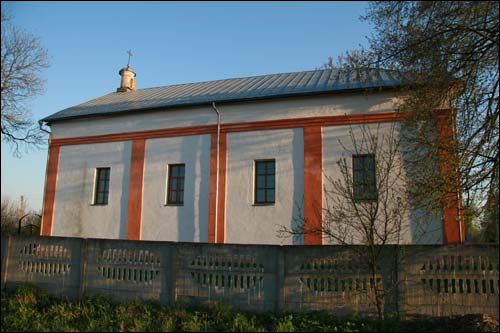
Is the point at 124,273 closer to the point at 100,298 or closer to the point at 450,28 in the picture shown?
the point at 100,298

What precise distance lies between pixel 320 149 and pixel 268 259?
273 inches

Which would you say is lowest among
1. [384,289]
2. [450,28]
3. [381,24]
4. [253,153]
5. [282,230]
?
[384,289]

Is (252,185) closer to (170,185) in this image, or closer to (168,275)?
(170,185)

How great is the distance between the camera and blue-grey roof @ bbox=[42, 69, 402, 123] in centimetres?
1397

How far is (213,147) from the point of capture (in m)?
15.0

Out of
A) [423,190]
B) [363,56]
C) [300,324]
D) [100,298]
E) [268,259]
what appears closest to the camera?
[300,324]

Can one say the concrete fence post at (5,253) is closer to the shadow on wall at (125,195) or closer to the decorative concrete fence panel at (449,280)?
the shadow on wall at (125,195)

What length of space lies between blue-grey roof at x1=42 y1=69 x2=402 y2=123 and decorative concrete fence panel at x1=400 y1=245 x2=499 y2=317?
7.15 m

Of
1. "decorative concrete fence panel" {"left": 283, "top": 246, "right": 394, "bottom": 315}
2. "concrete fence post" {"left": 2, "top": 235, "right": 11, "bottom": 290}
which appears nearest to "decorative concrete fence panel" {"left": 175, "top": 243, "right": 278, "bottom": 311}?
"decorative concrete fence panel" {"left": 283, "top": 246, "right": 394, "bottom": 315}

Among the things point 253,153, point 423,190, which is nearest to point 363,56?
point 423,190

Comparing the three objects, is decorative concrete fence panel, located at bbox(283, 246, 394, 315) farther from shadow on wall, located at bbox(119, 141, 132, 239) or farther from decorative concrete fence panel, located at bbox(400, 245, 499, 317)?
shadow on wall, located at bbox(119, 141, 132, 239)

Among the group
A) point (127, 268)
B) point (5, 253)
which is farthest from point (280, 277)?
point (5, 253)

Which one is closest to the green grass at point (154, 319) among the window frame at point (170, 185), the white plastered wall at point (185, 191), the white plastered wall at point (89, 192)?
the white plastered wall at point (185, 191)

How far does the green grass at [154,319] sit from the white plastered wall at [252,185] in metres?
6.39
